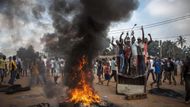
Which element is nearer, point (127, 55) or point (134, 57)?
point (134, 57)

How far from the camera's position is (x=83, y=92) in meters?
8.94

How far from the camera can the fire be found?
8.48 m

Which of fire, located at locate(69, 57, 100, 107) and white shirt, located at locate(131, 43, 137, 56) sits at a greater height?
white shirt, located at locate(131, 43, 137, 56)

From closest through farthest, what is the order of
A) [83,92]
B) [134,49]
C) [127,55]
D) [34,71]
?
[83,92]
[134,49]
[127,55]
[34,71]

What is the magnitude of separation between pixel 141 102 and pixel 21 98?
5432 millimetres

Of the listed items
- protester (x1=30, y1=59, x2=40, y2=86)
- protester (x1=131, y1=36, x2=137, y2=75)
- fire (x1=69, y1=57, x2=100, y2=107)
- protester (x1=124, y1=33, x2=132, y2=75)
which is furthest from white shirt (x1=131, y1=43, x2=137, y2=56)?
protester (x1=30, y1=59, x2=40, y2=86)

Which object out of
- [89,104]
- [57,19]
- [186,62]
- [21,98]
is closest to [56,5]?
[57,19]

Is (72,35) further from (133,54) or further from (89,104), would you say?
(133,54)

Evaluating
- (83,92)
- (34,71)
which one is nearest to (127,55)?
(83,92)

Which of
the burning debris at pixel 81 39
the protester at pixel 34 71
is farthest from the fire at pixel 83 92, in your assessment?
the protester at pixel 34 71

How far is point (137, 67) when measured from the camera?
1184cm

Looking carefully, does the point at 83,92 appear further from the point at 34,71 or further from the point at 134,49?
the point at 34,71

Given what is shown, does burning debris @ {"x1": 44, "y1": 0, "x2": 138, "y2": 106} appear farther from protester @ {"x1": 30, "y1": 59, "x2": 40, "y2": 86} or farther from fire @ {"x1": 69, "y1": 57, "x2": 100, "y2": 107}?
protester @ {"x1": 30, "y1": 59, "x2": 40, "y2": 86}

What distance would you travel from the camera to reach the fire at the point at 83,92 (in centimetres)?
848
